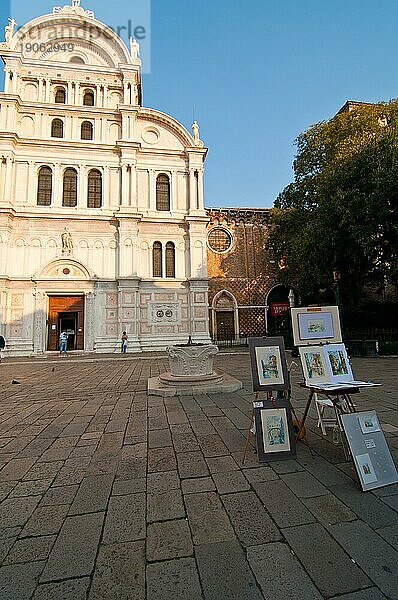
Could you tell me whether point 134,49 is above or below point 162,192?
above

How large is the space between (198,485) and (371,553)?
152 cm

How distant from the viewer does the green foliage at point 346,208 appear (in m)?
A: 16.3

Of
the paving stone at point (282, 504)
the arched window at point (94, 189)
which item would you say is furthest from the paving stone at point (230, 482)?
the arched window at point (94, 189)

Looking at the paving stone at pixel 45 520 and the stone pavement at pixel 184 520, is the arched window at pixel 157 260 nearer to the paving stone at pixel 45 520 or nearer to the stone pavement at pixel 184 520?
the stone pavement at pixel 184 520

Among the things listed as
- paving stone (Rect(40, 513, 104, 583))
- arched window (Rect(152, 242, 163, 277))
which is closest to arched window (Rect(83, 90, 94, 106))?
arched window (Rect(152, 242, 163, 277))

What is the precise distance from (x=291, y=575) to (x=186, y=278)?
72.4 ft

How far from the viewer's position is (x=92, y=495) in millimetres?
3037

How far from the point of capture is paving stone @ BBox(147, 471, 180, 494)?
3141 mm

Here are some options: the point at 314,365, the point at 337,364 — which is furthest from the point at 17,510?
the point at 337,364

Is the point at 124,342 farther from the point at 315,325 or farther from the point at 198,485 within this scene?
the point at 198,485

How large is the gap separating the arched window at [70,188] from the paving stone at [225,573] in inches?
955

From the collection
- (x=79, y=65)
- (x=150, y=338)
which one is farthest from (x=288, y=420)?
(x=79, y=65)

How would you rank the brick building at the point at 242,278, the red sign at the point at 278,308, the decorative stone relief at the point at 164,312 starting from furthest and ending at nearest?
the red sign at the point at 278,308 < the brick building at the point at 242,278 < the decorative stone relief at the point at 164,312

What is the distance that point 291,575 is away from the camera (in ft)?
6.51
